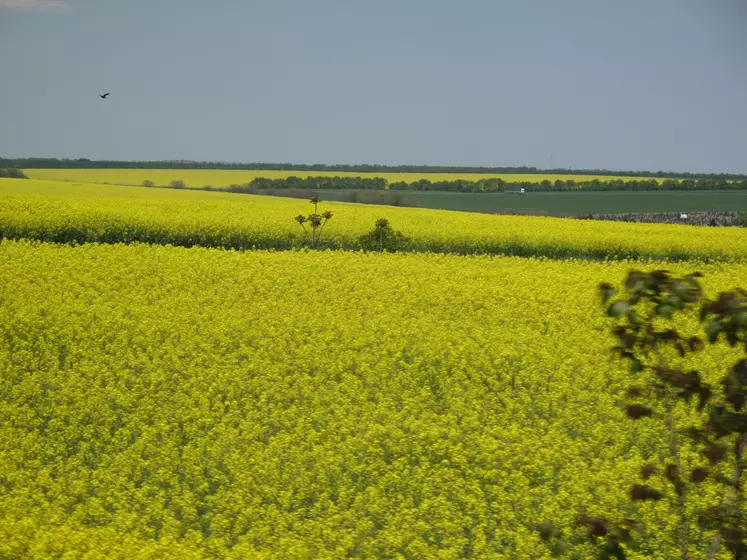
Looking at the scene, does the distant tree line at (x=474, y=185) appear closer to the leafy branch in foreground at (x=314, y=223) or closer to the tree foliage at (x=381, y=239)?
the leafy branch in foreground at (x=314, y=223)

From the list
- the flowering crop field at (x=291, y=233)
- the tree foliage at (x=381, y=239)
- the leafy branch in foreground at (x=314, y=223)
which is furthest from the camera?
the flowering crop field at (x=291, y=233)

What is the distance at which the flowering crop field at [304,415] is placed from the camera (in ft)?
30.6

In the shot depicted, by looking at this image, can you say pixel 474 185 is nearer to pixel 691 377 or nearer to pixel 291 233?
pixel 291 233

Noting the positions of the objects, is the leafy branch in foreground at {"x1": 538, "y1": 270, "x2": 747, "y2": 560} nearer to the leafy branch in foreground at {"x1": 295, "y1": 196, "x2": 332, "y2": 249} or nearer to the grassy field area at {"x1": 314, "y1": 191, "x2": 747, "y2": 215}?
the leafy branch in foreground at {"x1": 295, "y1": 196, "x2": 332, "y2": 249}

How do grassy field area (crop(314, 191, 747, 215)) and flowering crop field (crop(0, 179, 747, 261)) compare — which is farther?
grassy field area (crop(314, 191, 747, 215))

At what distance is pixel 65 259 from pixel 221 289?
14.5 ft

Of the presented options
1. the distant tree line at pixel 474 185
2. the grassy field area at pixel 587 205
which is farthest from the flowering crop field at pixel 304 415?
the distant tree line at pixel 474 185

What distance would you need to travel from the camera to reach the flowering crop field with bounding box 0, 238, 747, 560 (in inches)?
367

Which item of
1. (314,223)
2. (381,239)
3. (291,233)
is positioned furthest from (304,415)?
(291,233)

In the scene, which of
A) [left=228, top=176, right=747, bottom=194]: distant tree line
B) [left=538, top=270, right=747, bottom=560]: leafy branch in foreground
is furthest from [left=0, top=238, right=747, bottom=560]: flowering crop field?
[left=228, top=176, right=747, bottom=194]: distant tree line

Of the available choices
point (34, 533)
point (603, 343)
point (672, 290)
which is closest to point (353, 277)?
point (603, 343)

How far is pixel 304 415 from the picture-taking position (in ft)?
40.6

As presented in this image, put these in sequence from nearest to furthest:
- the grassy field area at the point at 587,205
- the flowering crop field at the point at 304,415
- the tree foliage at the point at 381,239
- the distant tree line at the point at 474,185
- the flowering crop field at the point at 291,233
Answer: the flowering crop field at the point at 304,415
the tree foliage at the point at 381,239
the flowering crop field at the point at 291,233
the grassy field area at the point at 587,205
the distant tree line at the point at 474,185

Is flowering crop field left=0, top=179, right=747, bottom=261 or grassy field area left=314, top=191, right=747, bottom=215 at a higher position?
grassy field area left=314, top=191, right=747, bottom=215
